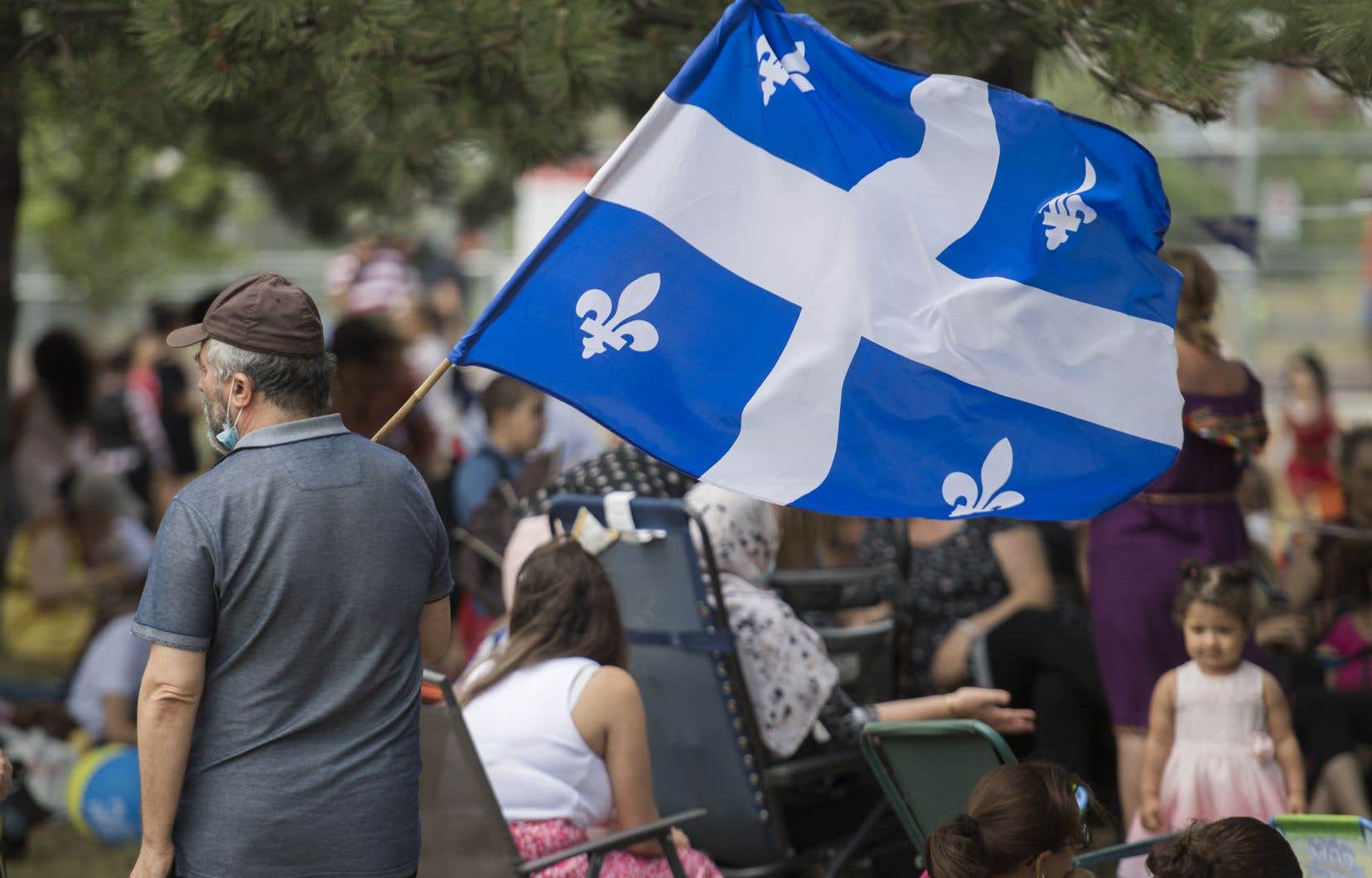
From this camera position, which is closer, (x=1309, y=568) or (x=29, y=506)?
(x=1309, y=568)

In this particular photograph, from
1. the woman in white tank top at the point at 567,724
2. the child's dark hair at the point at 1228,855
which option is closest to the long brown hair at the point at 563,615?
the woman in white tank top at the point at 567,724

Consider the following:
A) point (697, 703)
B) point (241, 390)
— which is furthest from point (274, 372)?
point (697, 703)

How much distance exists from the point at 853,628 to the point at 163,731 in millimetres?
2466

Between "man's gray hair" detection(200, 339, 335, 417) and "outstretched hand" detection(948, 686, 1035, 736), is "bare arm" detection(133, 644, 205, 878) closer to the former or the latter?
"man's gray hair" detection(200, 339, 335, 417)

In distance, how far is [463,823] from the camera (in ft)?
11.2

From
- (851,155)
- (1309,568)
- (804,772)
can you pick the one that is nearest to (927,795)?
(804,772)

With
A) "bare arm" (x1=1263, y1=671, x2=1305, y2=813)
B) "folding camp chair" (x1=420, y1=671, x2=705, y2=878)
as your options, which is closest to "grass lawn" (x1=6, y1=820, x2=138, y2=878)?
"folding camp chair" (x1=420, y1=671, x2=705, y2=878)

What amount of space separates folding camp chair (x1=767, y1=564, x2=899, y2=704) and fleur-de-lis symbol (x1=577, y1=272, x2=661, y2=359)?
1573 millimetres

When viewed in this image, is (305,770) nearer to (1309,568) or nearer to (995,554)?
(995,554)

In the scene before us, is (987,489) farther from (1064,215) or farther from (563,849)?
(563,849)

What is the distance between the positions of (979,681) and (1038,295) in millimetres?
1772

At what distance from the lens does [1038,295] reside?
315 cm

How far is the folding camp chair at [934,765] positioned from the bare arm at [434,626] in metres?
1.03

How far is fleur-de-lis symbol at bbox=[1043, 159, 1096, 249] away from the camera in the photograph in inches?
125
